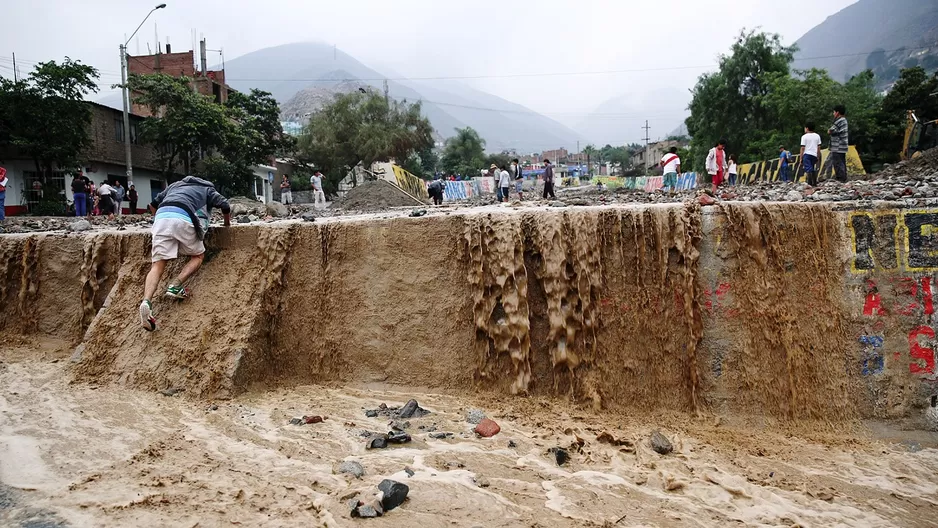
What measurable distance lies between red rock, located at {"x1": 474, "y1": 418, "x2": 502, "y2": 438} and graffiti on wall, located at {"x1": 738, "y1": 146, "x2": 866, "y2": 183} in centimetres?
1061

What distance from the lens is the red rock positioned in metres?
5.13

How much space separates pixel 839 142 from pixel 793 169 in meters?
6.20

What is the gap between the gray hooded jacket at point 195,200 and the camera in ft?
21.0

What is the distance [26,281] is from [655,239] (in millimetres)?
8323

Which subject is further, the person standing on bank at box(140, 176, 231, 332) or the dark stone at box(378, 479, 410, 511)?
the person standing on bank at box(140, 176, 231, 332)

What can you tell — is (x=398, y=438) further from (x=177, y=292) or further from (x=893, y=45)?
(x=893, y=45)

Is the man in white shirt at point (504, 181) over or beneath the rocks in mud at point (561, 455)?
over

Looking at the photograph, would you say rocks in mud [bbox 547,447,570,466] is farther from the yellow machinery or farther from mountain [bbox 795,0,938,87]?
mountain [bbox 795,0,938,87]

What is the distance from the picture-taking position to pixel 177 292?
623cm

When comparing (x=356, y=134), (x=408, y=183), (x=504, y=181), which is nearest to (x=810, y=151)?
(x=504, y=181)

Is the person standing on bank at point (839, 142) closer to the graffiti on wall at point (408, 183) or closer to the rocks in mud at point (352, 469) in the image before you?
the rocks in mud at point (352, 469)

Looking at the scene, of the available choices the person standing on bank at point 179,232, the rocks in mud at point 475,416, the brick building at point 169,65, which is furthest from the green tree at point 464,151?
the rocks in mud at point 475,416

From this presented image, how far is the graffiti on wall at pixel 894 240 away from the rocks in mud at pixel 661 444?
9.12ft

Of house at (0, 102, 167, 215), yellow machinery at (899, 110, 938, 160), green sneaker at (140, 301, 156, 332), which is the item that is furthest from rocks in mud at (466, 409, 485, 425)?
house at (0, 102, 167, 215)
